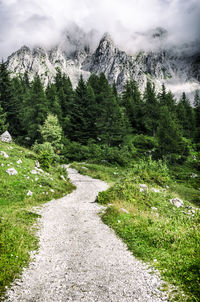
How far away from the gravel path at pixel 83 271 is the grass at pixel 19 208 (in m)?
0.40

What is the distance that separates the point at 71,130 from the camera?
1871 inches

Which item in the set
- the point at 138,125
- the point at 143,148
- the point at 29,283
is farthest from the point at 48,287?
the point at 138,125

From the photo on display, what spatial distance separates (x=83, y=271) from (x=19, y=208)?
7011 mm

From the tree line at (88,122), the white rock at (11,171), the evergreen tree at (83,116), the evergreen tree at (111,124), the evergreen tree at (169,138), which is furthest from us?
the evergreen tree at (83,116)

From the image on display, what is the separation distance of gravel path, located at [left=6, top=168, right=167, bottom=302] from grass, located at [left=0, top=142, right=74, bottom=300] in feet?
1.32

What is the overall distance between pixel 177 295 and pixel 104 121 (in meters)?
40.8

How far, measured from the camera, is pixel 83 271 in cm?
549

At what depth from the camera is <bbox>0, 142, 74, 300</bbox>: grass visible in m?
5.44

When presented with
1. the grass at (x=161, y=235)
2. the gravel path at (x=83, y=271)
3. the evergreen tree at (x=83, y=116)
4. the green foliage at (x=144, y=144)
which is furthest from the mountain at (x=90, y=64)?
the gravel path at (x=83, y=271)

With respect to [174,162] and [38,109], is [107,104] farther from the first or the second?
[174,162]

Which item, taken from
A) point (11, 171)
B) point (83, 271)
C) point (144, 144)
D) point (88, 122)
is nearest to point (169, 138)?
point (144, 144)

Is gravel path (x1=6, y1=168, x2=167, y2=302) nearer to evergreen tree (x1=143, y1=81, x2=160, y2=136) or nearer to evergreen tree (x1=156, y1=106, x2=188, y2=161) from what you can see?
evergreen tree (x1=156, y1=106, x2=188, y2=161)

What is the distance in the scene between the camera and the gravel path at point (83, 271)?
438 cm

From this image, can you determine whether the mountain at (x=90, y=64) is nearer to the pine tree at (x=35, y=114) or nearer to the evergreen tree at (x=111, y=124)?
the evergreen tree at (x=111, y=124)
